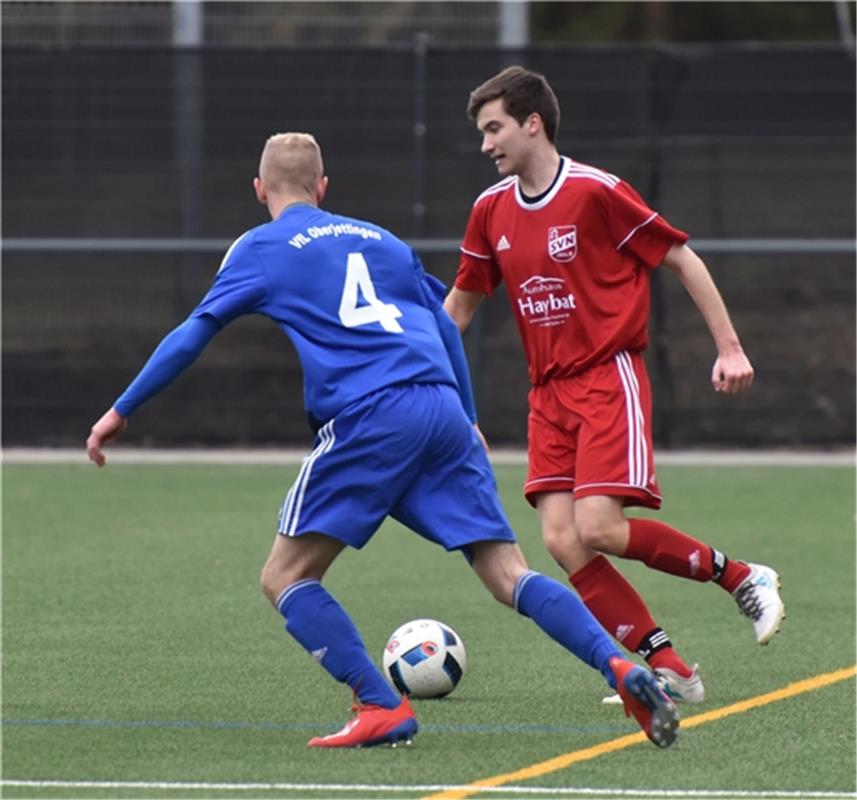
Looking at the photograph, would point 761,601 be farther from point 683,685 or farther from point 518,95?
point 518,95

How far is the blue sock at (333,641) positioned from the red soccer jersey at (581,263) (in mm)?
1314

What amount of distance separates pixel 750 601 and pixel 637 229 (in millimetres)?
1282

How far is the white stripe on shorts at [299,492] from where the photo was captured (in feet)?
18.7

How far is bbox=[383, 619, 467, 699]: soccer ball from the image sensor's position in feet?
21.5

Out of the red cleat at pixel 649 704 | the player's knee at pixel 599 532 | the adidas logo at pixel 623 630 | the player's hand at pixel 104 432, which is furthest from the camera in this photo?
the adidas logo at pixel 623 630

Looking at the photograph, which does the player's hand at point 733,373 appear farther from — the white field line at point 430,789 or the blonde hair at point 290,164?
the white field line at point 430,789

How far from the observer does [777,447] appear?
50.9 feet

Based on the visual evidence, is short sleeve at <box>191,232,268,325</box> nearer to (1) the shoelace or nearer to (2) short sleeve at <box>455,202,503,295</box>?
(2) short sleeve at <box>455,202,503,295</box>

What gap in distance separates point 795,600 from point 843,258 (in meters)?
6.77

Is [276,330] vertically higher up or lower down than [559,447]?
lower down

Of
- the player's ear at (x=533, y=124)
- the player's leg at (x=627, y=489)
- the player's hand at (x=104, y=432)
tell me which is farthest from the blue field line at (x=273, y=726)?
the player's ear at (x=533, y=124)

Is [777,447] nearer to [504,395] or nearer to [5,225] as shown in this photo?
[504,395]

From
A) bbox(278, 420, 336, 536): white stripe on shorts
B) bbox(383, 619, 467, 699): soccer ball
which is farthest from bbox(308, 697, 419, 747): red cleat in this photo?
bbox(383, 619, 467, 699): soccer ball

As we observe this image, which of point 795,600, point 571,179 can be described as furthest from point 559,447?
point 795,600
